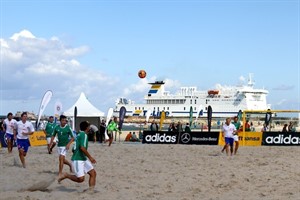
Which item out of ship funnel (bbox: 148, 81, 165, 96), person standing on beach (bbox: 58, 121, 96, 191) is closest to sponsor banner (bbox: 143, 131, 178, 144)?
person standing on beach (bbox: 58, 121, 96, 191)

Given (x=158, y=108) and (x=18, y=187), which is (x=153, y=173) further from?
(x=158, y=108)

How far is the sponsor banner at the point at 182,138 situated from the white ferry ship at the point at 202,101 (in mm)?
60811

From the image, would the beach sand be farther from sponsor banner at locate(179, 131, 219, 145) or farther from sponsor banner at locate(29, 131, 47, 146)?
sponsor banner at locate(179, 131, 219, 145)

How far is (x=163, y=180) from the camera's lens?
37.9 feet

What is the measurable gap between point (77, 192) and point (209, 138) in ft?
57.5

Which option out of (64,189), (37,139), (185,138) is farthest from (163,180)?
(185,138)

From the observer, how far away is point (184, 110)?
92.1 m

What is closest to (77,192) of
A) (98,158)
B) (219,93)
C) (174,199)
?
(174,199)

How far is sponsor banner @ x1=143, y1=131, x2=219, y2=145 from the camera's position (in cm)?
2653

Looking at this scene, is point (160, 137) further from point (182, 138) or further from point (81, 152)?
point (81, 152)

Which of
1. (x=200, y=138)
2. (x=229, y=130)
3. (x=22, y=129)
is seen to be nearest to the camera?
(x=22, y=129)

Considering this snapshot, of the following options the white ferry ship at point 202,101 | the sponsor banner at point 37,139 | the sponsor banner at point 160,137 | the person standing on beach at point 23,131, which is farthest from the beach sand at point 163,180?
the white ferry ship at point 202,101

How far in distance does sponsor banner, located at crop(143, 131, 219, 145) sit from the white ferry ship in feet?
200

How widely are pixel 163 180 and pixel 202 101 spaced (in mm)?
81000
